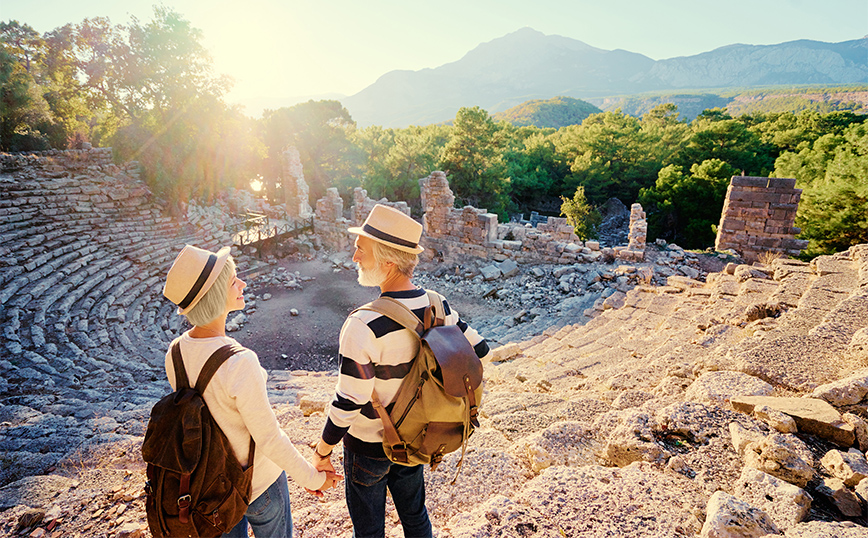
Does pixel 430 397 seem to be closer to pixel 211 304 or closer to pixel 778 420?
pixel 211 304

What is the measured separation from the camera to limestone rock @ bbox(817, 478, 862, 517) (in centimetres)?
209

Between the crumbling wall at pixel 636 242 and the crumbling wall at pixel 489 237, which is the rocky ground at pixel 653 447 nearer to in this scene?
the crumbling wall at pixel 636 242

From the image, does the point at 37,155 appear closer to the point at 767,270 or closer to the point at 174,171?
the point at 174,171

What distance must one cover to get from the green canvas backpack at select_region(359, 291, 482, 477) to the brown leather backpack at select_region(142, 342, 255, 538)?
677 mm

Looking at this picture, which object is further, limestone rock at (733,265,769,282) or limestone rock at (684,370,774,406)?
limestone rock at (733,265,769,282)

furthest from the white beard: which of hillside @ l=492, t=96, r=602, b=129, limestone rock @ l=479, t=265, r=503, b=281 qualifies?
hillside @ l=492, t=96, r=602, b=129

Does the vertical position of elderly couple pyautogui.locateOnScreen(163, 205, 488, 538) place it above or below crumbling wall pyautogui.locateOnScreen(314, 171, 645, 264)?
above

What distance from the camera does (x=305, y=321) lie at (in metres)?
10.8

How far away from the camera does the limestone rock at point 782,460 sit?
2291 millimetres

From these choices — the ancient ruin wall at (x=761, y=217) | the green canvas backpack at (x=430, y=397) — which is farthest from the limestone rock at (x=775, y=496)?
the ancient ruin wall at (x=761, y=217)

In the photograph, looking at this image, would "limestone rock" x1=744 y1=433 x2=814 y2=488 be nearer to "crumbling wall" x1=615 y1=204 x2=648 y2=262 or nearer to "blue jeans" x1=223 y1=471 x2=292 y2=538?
"blue jeans" x1=223 y1=471 x2=292 y2=538

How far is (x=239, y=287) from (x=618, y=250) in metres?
11.4

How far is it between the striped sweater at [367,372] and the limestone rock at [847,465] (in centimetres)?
258

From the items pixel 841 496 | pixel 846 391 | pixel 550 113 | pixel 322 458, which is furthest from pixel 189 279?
pixel 550 113
